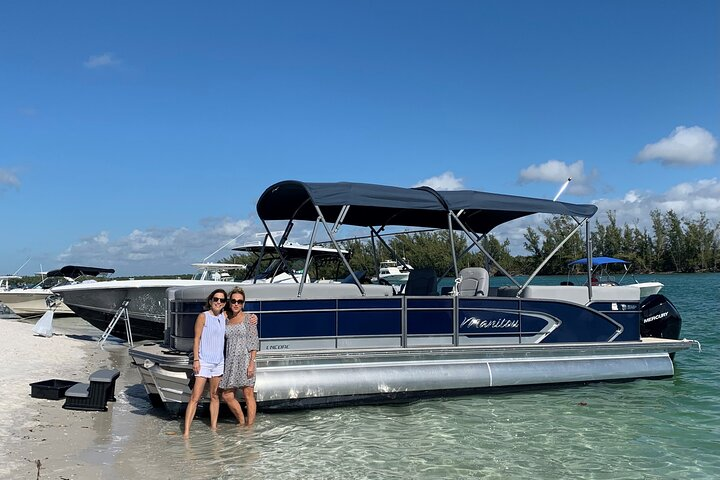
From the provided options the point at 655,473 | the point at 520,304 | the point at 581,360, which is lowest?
the point at 655,473

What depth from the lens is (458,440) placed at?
7.07 metres

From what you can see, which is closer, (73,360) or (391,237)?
(391,237)

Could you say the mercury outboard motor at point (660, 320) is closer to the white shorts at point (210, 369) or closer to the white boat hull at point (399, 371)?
the white boat hull at point (399, 371)

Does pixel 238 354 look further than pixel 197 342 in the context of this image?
Yes

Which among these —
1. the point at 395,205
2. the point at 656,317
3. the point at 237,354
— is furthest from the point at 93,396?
the point at 656,317

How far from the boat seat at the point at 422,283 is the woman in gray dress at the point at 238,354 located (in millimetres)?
3211

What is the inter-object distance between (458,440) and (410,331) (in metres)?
1.79

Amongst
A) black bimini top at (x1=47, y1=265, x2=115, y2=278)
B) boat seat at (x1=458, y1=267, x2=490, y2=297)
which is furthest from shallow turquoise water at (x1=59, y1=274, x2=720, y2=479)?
black bimini top at (x1=47, y1=265, x2=115, y2=278)

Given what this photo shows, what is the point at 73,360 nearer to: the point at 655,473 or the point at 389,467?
the point at 389,467

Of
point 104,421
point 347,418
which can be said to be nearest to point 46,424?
point 104,421

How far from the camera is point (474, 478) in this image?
5.93 metres

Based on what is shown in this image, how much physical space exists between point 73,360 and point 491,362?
8777 millimetres

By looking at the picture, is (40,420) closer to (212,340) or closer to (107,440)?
(107,440)

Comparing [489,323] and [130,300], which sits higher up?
[130,300]
